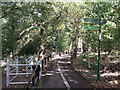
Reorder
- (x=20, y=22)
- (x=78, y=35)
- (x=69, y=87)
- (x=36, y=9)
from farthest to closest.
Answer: (x=78, y=35) → (x=20, y=22) → (x=36, y=9) → (x=69, y=87)

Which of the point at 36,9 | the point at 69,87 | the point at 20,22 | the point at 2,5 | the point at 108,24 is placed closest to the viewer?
the point at 69,87

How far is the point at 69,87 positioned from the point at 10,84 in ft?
9.12

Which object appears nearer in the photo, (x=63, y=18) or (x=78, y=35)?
(x=63, y=18)

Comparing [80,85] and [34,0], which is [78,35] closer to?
[34,0]

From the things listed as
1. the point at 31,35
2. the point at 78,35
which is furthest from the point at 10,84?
the point at 31,35

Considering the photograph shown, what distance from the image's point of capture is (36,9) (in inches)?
423

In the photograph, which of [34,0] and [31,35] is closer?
[34,0]

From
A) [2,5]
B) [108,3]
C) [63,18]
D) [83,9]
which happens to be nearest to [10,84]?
[2,5]

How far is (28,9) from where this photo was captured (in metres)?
10.8

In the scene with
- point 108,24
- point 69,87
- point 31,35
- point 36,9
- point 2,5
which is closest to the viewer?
point 69,87

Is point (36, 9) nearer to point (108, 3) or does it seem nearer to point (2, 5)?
point (2, 5)

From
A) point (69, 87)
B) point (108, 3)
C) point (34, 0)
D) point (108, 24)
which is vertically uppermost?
point (34, 0)

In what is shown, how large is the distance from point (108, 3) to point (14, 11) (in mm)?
6226

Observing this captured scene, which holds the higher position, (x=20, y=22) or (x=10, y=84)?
(x=20, y=22)
